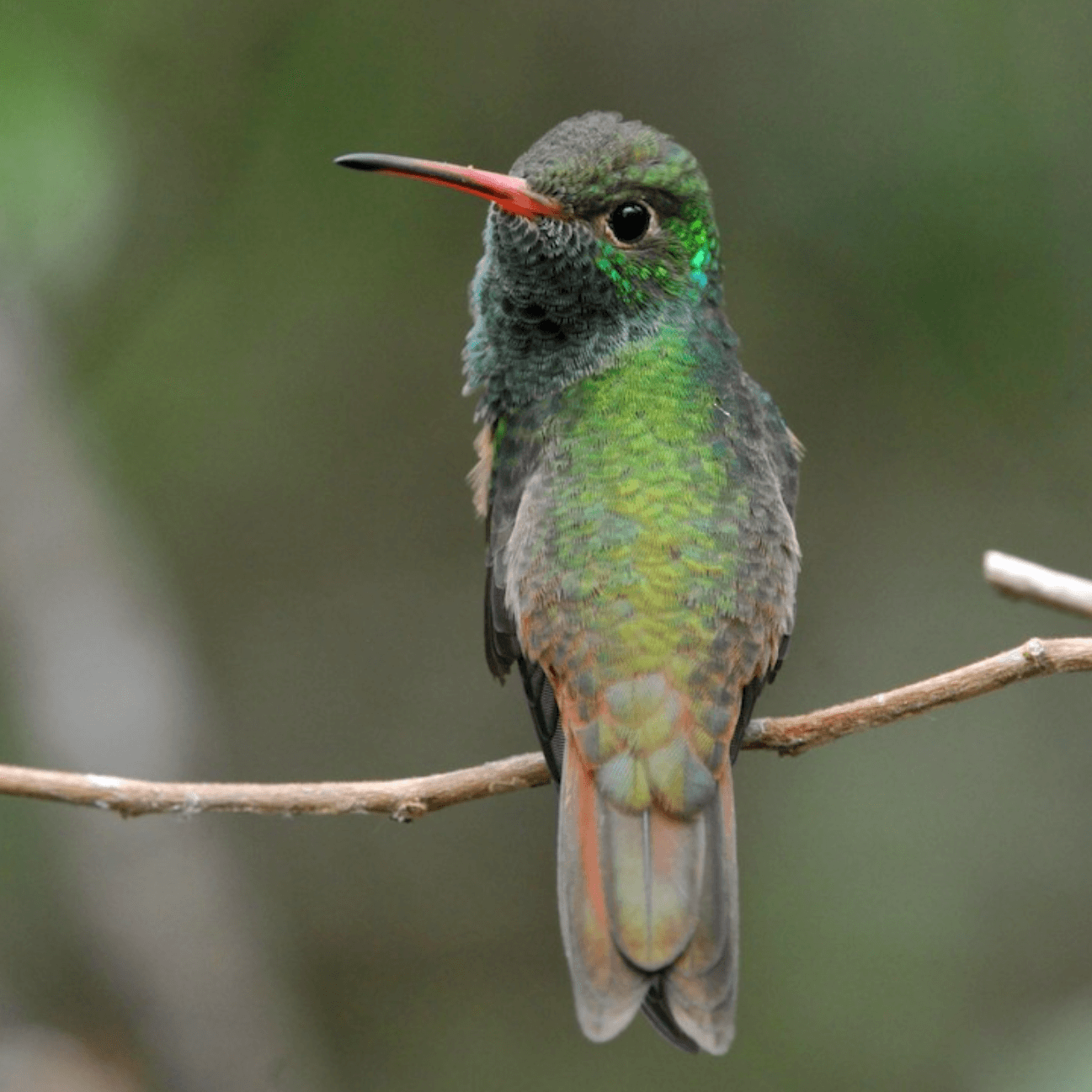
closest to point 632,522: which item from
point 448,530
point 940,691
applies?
point 940,691

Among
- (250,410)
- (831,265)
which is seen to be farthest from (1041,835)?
(250,410)

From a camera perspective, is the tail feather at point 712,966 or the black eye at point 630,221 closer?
the tail feather at point 712,966

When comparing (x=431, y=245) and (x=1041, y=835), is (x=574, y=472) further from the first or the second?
(x=1041, y=835)

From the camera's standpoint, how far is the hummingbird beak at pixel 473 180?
128 inches

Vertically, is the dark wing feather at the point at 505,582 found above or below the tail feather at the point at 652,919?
above

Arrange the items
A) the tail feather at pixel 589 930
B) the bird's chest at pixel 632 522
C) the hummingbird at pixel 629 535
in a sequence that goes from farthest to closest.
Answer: the bird's chest at pixel 632 522, the hummingbird at pixel 629 535, the tail feather at pixel 589 930

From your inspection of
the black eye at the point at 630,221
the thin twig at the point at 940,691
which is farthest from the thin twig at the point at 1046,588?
the black eye at the point at 630,221

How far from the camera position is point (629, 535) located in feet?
10.8

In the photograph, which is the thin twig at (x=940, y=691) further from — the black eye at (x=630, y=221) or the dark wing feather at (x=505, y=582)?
the black eye at (x=630, y=221)

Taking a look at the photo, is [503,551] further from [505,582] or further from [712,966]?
[712,966]

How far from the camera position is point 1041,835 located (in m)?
6.26

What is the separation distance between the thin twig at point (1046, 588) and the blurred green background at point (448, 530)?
2.18 meters

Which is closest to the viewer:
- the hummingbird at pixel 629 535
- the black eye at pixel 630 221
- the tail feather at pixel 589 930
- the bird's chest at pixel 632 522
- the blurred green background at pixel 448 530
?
the tail feather at pixel 589 930

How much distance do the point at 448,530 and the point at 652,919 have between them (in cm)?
426
